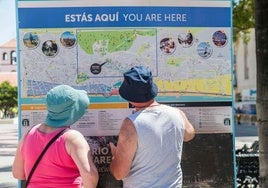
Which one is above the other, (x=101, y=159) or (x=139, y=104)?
(x=139, y=104)

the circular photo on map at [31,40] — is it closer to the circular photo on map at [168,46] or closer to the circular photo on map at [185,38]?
the circular photo on map at [168,46]

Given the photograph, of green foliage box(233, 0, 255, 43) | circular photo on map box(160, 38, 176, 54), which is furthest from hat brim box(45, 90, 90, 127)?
green foliage box(233, 0, 255, 43)

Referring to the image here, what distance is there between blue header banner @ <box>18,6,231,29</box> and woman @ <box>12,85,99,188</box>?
41.9 inches

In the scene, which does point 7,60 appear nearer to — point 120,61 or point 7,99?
point 7,99

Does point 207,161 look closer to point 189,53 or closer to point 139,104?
point 189,53

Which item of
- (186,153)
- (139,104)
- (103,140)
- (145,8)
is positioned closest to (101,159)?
(103,140)

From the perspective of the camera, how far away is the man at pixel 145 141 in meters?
3.17

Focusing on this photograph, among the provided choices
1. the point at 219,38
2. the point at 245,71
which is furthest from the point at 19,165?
the point at 245,71

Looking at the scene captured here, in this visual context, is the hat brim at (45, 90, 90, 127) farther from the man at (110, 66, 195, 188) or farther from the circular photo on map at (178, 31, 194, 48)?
the circular photo on map at (178, 31, 194, 48)

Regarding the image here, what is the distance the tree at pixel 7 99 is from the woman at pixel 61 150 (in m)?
76.3

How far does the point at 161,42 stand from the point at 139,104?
3.59ft

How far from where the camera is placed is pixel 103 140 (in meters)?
4.08

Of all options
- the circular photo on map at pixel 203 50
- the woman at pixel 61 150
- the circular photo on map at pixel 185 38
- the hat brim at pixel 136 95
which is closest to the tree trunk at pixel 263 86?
the circular photo on map at pixel 203 50

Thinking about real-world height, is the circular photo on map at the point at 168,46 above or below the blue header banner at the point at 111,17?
below
